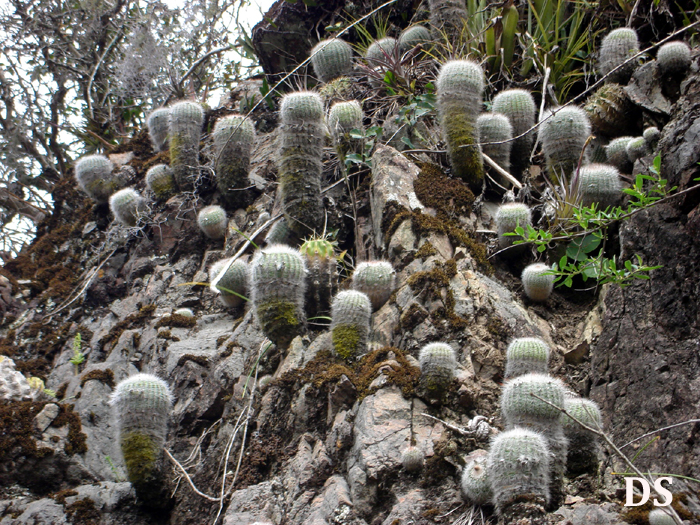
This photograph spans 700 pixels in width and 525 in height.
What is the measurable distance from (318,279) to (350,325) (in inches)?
24.2

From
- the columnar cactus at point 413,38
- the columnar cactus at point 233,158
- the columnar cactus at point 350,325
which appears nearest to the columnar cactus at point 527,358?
the columnar cactus at point 350,325

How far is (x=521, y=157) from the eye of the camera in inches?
201

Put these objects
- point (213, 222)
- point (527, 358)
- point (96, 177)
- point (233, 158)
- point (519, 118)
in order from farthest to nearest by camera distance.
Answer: point (96, 177)
point (233, 158)
point (213, 222)
point (519, 118)
point (527, 358)

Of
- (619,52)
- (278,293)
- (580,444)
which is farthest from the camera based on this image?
(619,52)

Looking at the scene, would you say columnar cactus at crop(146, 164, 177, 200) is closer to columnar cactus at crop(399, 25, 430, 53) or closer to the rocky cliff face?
the rocky cliff face

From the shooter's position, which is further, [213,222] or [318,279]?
[213,222]

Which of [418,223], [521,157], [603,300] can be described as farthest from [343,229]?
[603,300]

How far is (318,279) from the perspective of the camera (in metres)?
4.17

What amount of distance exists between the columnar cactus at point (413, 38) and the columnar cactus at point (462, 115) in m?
1.91

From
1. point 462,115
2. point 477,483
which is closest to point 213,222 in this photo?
point 462,115

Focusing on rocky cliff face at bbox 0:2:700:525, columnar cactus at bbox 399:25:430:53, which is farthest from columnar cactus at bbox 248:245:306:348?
columnar cactus at bbox 399:25:430:53

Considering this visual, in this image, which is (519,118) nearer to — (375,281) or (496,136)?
(496,136)

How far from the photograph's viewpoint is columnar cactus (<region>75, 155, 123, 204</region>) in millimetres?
6309

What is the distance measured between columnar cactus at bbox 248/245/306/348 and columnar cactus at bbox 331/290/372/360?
318mm
